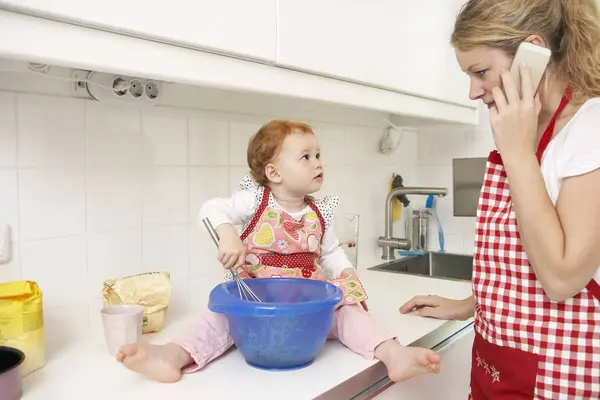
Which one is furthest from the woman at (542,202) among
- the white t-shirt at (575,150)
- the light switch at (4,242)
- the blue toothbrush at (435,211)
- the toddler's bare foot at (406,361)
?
the blue toothbrush at (435,211)

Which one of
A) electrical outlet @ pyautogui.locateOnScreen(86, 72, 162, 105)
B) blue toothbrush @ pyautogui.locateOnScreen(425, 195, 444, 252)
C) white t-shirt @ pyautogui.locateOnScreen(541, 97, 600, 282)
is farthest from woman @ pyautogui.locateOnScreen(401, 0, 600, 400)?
blue toothbrush @ pyautogui.locateOnScreen(425, 195, 444, 252)

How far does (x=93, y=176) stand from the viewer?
3.74 feet

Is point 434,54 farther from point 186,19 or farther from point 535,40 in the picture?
point 186,19

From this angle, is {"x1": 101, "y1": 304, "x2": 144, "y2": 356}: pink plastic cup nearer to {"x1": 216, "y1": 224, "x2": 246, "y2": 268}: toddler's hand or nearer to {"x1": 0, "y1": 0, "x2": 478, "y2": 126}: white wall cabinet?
{"x1": 216, "y1": 224, "x2": 246, "y2": 268}: toddler's hand

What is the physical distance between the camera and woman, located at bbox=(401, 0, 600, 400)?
2.72 ft

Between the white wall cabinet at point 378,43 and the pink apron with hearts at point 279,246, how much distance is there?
1.04 ft

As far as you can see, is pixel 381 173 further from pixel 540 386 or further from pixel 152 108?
pixel 540 386

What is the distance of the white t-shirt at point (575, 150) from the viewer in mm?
828

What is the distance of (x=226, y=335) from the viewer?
1.01 metres

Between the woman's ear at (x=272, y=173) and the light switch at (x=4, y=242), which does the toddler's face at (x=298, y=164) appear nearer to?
the woman's ear at (x=272, y=173)

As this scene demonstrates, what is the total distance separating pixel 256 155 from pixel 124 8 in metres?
0.46

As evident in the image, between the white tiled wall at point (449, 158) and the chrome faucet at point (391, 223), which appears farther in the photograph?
the white tiled wall at point (449, 158)

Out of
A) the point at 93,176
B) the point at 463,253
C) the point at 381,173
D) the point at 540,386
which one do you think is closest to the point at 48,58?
the point at 93,176

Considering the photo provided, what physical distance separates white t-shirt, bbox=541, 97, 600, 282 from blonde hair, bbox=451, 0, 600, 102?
5 centimetres
